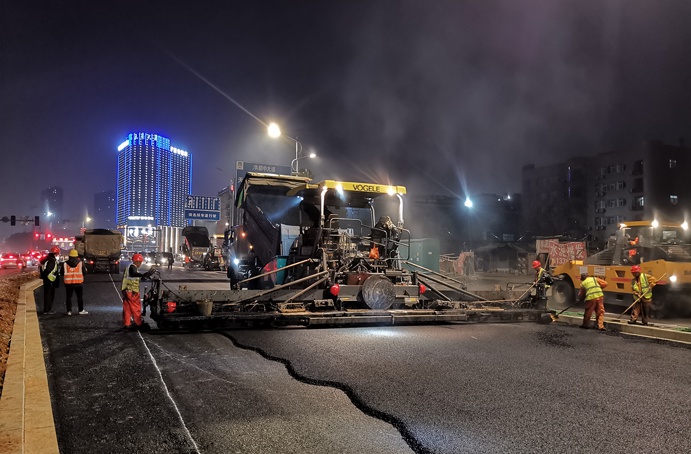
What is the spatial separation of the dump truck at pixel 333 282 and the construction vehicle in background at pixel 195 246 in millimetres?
30689

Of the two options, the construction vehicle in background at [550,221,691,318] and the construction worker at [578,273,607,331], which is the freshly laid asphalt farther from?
the construction vehicle in background at [550,221,691,318]

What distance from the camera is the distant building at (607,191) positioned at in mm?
54969

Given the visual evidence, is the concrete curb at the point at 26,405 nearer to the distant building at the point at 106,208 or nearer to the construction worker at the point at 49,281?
the construction worker at the point at 49,281

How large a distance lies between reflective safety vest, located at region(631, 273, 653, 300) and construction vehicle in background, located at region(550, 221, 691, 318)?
4.93 ft

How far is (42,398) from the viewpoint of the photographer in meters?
4.50

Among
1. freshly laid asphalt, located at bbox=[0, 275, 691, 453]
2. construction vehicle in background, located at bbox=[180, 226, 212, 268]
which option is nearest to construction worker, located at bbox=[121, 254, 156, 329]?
freshly laid asphalt, located at bbox=[0, 275, 691, 453]

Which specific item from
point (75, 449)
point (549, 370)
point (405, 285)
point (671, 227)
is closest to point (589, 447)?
point (549, 370)

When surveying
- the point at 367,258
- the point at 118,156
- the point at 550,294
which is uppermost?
the point at 118,156

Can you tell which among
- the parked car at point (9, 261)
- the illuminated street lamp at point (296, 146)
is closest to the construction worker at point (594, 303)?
the illuminated street lamp at point (296, 146)

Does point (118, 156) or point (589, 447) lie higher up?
point (118, 156)

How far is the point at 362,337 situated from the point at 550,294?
31.8 ft

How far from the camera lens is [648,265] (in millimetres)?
11406

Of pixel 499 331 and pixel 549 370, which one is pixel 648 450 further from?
pixel 499 331

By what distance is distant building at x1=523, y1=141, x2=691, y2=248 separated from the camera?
54969 millimetres
